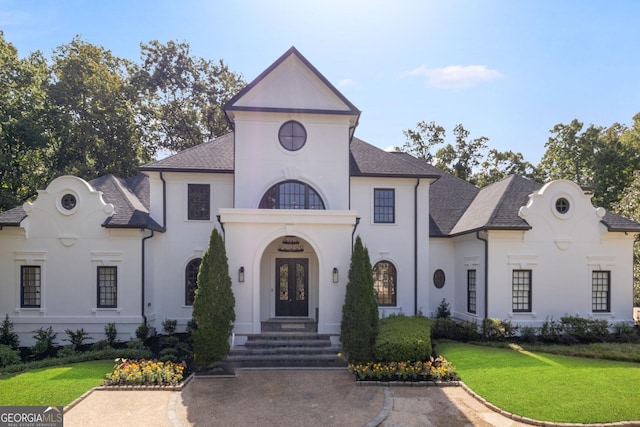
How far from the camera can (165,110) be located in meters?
35.3

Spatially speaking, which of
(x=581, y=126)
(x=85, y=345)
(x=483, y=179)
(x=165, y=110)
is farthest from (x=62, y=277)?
(x=581, y=126)

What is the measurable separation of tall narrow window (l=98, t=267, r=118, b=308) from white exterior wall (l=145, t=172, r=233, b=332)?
164cm

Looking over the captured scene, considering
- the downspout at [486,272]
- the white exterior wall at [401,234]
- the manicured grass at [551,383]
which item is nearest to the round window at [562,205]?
the downspout at [486,272]

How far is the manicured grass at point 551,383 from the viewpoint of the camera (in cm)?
892

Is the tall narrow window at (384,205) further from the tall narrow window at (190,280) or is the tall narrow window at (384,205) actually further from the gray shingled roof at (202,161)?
the tall narrow window at (190,280)

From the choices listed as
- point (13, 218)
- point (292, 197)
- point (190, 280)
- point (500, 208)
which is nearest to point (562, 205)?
point (500, 208)

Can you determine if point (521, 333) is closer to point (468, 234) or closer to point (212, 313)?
point (468, 234)

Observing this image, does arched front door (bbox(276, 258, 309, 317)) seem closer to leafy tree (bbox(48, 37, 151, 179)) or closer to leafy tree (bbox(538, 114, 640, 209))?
leafy tree (bbox(48, 37, 151, 179))

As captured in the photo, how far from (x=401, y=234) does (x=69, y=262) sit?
14687mm

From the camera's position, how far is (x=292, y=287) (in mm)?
17375

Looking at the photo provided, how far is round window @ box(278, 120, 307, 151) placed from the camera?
16594 millimetres

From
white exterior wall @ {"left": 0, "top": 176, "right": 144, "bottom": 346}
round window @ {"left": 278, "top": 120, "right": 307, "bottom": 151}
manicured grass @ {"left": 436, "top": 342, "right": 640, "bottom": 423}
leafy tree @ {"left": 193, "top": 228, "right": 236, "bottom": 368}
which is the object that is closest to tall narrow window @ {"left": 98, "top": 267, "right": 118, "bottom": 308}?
white exterior wall @ {"left": 0, "top": 176, "right": 144, "bottom": 346}

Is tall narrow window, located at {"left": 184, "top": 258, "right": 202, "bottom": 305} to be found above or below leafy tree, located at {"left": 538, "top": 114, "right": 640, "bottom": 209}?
below

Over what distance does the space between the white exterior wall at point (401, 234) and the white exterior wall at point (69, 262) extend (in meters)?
10.2
